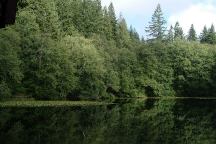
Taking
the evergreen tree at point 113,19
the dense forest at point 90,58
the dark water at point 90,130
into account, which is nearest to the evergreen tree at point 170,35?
the dense forest at point 90,58

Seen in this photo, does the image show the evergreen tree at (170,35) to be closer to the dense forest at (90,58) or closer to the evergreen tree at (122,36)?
the dense forest at (90,58)

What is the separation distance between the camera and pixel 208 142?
2805 cm

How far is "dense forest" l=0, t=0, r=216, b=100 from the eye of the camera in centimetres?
6309

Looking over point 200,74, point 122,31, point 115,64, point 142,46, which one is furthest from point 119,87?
point 122,31

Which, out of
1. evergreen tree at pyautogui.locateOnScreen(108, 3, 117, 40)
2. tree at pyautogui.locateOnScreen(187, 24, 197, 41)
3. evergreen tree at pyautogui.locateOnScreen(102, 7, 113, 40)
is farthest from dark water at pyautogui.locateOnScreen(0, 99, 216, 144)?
tree at pyautogui.locateOnScreen(187, 24, 197, 41)

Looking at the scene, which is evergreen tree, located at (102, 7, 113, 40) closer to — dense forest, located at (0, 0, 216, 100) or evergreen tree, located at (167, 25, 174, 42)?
dense forest, located at (0, 0, 216, 100)

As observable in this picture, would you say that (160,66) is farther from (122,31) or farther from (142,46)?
(122,31)

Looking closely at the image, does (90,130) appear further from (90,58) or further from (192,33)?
(192,33)

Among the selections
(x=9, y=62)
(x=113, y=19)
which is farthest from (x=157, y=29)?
(x=9, y=62)

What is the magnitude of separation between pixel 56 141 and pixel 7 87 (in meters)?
31.1

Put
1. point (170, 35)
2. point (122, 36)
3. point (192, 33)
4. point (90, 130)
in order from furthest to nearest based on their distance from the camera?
point (192, 33) → point (170, 35) → point (122, 36) → point (90, 130)

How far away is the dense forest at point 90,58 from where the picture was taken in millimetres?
63094

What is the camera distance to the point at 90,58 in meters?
71.6

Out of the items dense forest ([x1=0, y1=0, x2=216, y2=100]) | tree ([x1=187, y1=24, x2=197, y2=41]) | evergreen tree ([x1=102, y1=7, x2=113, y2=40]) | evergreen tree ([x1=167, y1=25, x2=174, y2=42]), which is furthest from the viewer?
tree ([x1=187, y1=24, x2=197, y2=41])
